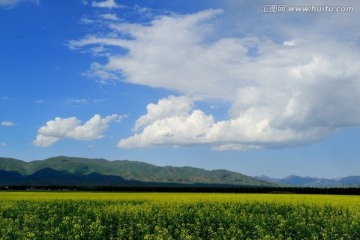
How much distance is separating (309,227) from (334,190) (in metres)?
92.2

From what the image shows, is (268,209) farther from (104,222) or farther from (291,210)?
(104,222)

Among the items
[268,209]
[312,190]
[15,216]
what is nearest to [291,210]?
[268,209]

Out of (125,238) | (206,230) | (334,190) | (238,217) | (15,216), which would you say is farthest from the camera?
(334,190)

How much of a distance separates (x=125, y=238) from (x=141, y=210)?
526cm

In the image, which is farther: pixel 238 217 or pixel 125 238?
pixel 238 217

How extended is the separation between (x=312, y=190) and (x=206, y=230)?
95752 millimetres

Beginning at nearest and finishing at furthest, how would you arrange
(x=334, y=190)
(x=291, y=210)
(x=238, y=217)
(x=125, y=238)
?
1. (x=125, y=238)
2. (x=238, y=217)
3. (x=291, y=210)
4. (x=334, y=190)

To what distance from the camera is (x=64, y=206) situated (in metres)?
44.7

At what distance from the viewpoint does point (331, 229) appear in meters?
32.0

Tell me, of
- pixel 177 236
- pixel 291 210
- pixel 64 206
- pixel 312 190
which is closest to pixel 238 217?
pixel 177 236

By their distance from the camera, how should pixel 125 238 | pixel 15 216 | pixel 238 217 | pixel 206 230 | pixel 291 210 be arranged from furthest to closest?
pixel 291 210
pixel 15 216
pixel 238 217
pixel 206 230
pixel 125 238

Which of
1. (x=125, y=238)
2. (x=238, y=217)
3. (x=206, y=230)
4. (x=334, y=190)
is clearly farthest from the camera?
(x=334, y=190)

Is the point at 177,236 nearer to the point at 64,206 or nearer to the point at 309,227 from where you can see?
the point at 309,227

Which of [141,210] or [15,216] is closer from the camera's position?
[141,210]
